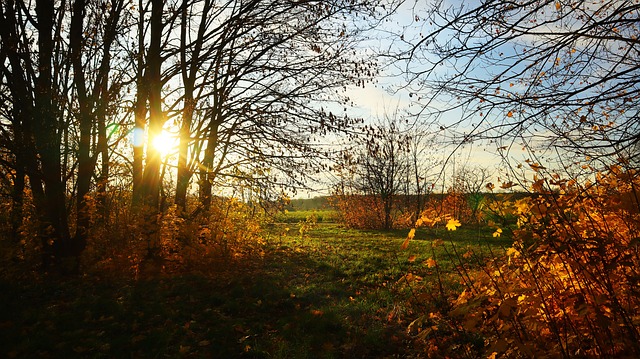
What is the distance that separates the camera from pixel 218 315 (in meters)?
5.56

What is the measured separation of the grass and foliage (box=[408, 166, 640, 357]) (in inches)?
21.1

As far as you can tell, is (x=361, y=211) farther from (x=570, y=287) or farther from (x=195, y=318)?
(x=570, y=287)

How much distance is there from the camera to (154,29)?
27.5 feet

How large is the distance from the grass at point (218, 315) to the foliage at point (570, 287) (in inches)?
21.1

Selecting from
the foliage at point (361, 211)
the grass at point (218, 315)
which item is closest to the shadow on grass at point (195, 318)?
the grass at point (218, 315)

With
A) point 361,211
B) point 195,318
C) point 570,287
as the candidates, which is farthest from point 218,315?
point 361,211

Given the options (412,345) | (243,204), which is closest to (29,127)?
(243,204)

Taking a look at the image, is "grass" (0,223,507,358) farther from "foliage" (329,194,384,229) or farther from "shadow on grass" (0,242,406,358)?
"foliage" (329,194,384,229)

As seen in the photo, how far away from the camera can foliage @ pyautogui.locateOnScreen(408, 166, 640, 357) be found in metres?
2.34

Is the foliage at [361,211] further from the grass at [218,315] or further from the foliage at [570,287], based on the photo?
the foliage at [570,287]

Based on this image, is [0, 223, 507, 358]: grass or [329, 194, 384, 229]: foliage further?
[329, 194, 384, 229]: foliage

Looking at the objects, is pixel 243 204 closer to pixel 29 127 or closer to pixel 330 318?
pixel 29 127

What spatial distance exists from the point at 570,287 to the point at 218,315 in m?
4.66

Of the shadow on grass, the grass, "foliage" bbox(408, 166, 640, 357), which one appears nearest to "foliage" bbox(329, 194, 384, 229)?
the grass
